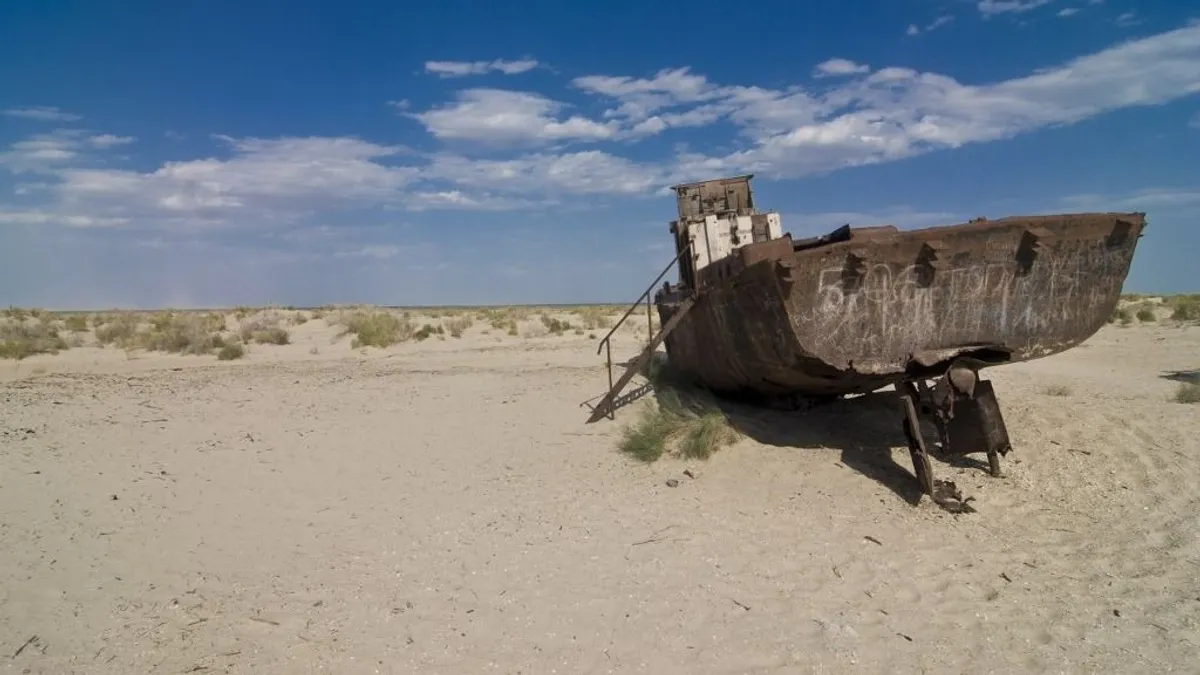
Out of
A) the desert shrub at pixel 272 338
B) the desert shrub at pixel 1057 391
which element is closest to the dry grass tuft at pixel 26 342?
the desert shrub at pixel 272 338

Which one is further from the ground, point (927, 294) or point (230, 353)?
point (927, 294)

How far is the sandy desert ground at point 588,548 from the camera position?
12.9 ft

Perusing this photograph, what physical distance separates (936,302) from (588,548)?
323 centimetres

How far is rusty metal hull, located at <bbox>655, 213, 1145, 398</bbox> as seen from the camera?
5695 mm

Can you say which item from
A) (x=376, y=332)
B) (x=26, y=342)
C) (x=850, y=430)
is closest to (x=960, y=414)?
(x=850, y=430)

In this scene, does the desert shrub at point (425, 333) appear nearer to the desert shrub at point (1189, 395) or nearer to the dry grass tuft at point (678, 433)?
the dry grass tuft at point (678, 433)

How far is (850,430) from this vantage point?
7.29 m

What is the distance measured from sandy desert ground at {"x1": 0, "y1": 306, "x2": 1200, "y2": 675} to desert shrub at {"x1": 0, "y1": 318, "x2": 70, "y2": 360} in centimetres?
1029

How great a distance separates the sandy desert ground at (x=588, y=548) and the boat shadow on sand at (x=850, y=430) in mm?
41

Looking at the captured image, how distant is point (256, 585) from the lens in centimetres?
476

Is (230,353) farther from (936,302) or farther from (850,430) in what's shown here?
(936,302)

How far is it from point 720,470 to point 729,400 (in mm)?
2171

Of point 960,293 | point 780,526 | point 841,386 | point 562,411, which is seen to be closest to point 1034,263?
point 960,293

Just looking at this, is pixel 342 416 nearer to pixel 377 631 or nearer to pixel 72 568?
pixel 72 568
